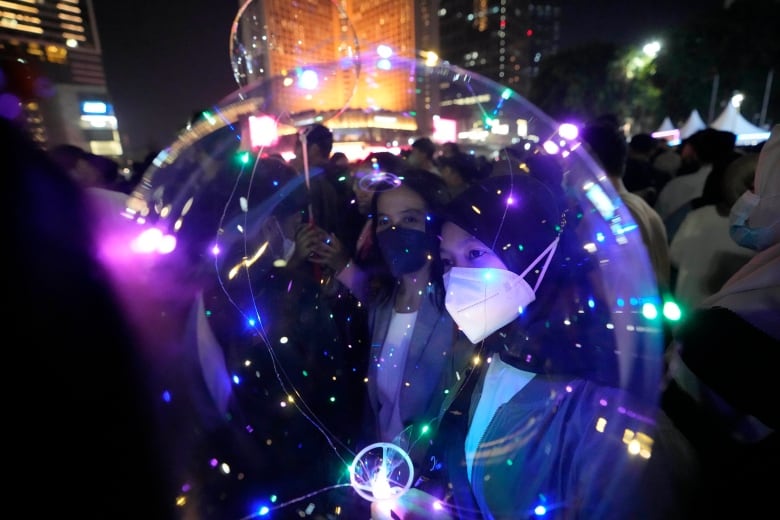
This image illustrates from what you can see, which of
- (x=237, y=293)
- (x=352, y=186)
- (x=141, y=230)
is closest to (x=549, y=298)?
(x=237, y=293)

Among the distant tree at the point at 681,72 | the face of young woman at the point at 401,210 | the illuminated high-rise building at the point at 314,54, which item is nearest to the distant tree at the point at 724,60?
the distant tree at the point at 681,72

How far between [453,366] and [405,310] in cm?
39

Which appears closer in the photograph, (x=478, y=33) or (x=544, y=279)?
(x=544, y=279)

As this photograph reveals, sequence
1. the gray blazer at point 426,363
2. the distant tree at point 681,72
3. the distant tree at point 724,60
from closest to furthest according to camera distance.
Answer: the gray blazer at point 426,363
the distant tree at point 724,60
the distant tree at point 681,72

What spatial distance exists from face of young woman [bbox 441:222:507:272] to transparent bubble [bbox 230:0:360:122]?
1130mm

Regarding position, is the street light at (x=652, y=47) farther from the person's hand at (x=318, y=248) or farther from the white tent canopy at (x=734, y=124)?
the person's hand at (x=318, y=248)

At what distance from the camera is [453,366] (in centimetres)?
172

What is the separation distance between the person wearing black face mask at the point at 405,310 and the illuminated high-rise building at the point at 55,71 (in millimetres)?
1039

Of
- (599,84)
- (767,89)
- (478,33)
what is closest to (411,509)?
(478,33)

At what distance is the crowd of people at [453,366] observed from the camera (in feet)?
3.48

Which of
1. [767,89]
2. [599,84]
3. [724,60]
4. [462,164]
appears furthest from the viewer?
[599,84]

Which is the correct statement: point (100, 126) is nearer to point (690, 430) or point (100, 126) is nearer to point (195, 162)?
point (195, 162)

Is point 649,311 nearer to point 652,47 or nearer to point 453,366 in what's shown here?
point 453,366

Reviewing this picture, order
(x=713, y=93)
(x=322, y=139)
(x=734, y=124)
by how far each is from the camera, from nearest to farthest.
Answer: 1. (x=322, y=139)
2. (x=734, y=124)
3. (x=713, y=93)
